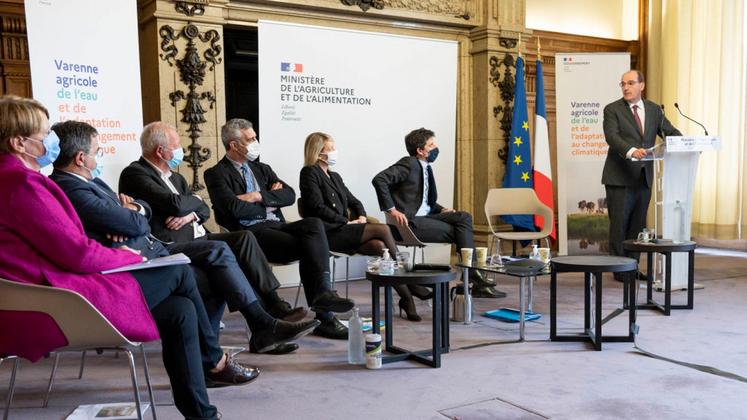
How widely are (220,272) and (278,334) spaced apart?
41 cm

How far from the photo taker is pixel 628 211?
19.3 ft

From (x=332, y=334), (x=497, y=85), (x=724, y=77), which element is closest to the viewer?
(x=332, y=334)

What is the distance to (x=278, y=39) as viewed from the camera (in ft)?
18.9

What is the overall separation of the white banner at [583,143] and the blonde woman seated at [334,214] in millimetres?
3086

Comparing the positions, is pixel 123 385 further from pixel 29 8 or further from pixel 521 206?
pixel 521 206

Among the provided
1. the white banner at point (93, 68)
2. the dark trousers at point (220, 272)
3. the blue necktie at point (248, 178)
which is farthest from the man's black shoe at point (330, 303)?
the white banner at point (93, 68)

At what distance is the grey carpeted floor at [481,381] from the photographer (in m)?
2.79

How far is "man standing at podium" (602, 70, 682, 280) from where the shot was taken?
579 centimetres

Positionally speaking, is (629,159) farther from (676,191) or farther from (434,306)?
(434,306)

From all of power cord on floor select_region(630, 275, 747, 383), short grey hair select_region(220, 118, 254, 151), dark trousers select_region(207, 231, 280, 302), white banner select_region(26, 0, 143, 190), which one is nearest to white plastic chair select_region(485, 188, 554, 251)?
power cord on floor select_region(630, 275, 747, 383)

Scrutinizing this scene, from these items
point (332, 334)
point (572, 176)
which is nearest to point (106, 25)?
point (332, 334)

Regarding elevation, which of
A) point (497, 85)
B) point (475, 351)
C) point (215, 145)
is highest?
point (497, 85)

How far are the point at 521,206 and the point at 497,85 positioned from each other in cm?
152

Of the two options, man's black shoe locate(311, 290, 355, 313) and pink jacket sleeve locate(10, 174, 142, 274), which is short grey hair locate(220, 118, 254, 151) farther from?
pink jacket sleeve locate(10, 174, 142, 274)
